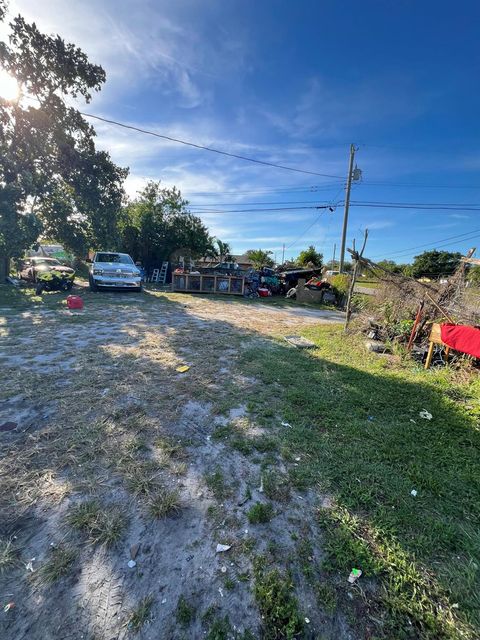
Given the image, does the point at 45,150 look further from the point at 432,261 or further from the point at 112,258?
the point at 432,261

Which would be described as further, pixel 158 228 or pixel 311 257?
pixel 311 257

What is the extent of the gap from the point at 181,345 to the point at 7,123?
1108cm

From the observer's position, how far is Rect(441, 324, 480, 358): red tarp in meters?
3.71

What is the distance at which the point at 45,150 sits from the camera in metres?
9.89

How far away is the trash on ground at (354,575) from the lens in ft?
4.60

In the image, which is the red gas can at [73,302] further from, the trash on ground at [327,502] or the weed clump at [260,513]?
the trash on ground at [327,502]

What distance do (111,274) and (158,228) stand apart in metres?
7.70

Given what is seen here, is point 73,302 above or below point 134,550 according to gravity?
above

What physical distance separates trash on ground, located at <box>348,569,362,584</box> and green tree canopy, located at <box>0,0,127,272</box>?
11892 mm

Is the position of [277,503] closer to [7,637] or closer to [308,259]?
[7,637]

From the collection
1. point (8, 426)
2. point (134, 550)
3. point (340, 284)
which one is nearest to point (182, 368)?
point (8, 426)

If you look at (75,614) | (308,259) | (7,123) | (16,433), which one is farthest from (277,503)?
(308,259)

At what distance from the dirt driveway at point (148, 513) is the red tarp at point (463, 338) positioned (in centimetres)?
282

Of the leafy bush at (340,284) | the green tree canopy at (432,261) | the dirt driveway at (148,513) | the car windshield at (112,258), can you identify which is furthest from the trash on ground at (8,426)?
the green tree canopy at (432,261)
